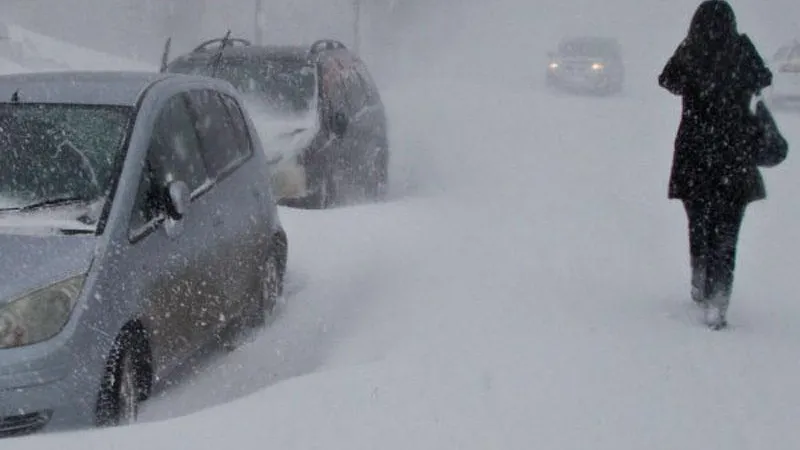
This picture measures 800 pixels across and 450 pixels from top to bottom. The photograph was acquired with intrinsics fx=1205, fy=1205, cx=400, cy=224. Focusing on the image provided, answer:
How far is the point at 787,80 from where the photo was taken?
27.4 meters

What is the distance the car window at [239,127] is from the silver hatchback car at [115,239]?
0.03 meters

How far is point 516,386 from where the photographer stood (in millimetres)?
5031

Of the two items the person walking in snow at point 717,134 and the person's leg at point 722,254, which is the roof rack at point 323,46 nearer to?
the person walking in snow at point 717,134

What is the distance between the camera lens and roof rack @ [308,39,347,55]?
11.2m

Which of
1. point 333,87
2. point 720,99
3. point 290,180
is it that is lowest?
point 290,180

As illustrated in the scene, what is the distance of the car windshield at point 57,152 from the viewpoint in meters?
5.37

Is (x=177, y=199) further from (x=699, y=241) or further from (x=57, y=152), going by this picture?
(x=699, y=241)

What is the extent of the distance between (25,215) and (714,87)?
374 cm

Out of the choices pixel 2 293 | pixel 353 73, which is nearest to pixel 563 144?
pixel 353 73

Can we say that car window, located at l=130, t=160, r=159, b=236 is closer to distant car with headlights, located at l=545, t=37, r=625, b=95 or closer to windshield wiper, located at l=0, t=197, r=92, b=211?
windshield wiper, located at l=0, t=197, r=92, b=211

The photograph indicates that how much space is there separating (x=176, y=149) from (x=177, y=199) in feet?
1.83

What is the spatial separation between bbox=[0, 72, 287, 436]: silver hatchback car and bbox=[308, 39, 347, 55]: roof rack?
4.11 m

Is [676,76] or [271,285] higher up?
[676,76]

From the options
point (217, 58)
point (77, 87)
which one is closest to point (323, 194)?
point (217, 58)
